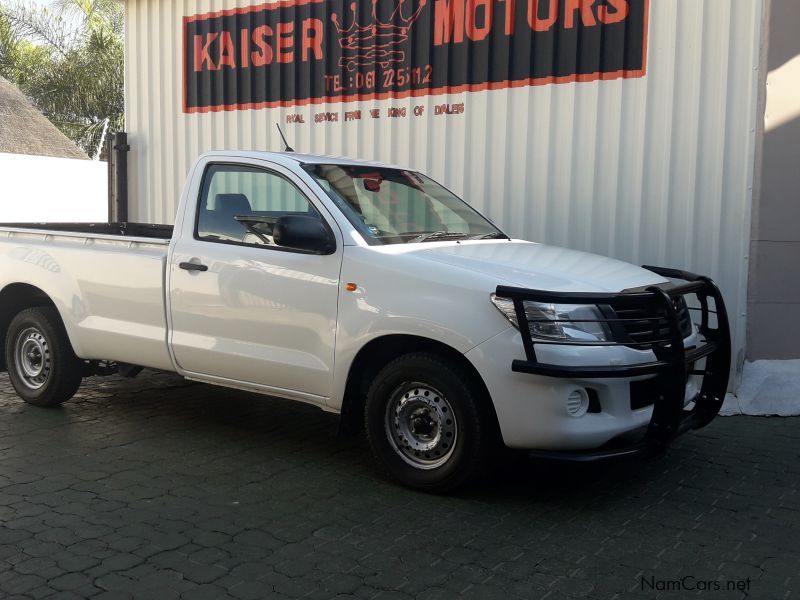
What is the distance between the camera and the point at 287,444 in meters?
6.09

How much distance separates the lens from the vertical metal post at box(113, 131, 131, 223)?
11.6 metres

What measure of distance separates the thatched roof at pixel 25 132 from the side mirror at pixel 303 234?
2627cm

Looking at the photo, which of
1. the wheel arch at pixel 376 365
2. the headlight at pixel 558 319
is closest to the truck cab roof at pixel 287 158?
the wheel arch at pixel 376 365

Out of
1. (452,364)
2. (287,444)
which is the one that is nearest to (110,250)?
(287,444)

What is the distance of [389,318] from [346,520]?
111cm

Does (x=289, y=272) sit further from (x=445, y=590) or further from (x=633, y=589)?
(x=633, y=589)

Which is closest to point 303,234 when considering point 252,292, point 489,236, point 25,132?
point 252,292

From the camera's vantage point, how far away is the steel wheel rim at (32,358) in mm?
6922

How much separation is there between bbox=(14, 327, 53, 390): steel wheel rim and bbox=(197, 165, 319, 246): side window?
1883 millimetres

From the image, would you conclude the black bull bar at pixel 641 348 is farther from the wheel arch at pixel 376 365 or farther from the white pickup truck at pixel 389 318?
the wheel arch at pixel 376 365

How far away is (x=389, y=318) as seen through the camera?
16.4ft

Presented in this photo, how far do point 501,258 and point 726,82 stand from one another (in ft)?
11.3

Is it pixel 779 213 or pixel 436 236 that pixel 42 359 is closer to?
pixel 436 236

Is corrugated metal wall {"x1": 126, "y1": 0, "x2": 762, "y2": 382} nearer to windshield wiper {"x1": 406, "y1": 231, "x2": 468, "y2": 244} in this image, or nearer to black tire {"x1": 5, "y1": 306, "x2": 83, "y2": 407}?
windshield wiper {"x1": 406, "y1": 231, "x2": 468, "y2": 244}
